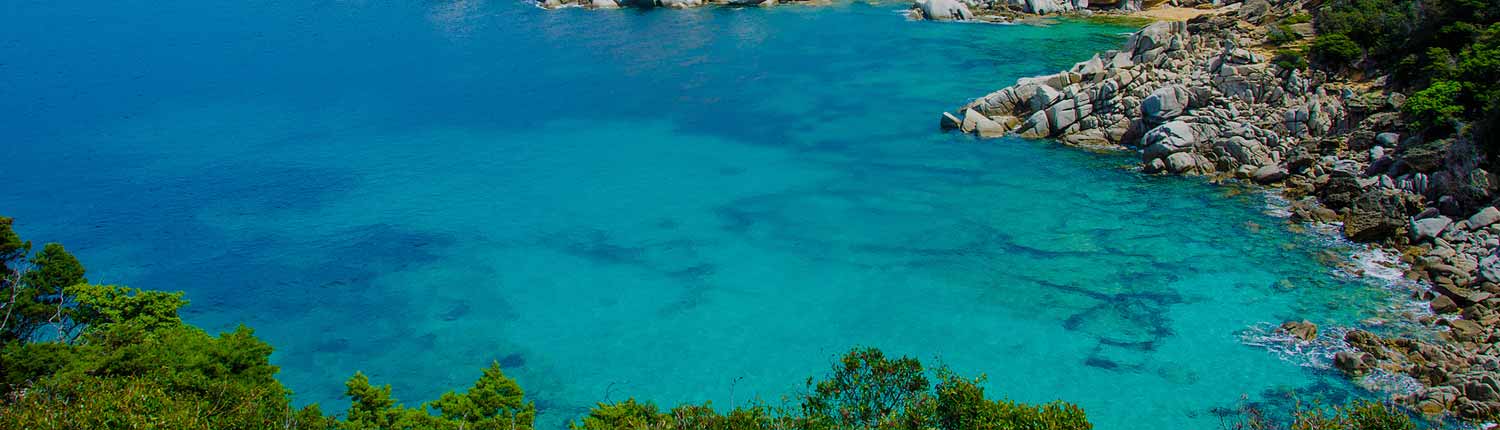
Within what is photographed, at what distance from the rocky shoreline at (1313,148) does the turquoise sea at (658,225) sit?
72.0 inches

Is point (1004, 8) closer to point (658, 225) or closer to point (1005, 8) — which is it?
point (1005, 8)

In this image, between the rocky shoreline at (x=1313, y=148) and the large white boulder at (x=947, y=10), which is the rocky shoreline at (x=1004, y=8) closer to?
the large white boulder at (x=947, y=10)

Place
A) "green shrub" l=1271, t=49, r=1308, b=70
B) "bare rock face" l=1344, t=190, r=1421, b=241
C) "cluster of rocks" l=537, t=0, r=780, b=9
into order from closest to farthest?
"bare rock face" l=1344, t=190, r=1421, b=241
"green shrub" l=1271, t=49, r=1308, b=70
"cluster of rocks" l=537, t=0, r=780, b=9

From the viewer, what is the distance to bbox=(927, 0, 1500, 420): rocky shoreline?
31766 mm

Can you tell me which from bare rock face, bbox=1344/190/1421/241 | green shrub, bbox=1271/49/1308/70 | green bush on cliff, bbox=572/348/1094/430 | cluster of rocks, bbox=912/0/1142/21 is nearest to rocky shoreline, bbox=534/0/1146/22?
cluster of rocks, bbox=912/0/1142/21

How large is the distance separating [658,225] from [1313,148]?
99.7 ft

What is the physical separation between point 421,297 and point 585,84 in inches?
1388

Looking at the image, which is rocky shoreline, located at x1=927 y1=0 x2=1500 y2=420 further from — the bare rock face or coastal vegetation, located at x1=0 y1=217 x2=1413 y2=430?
coastal vegetation, located at x1=0 y1=217 x2=1413 y2=430

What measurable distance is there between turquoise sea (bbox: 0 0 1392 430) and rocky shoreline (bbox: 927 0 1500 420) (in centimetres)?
183

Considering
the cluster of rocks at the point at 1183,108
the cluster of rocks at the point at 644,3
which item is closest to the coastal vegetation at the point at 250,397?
the cluster of rocks at the point at 1183,108

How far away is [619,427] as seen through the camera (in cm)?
2266

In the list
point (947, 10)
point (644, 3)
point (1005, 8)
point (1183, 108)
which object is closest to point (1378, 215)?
point (1183, 108)

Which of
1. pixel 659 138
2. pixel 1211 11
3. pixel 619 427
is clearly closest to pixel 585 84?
pixel 659 138

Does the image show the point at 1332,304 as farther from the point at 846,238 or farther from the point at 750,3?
the point at 750,3
